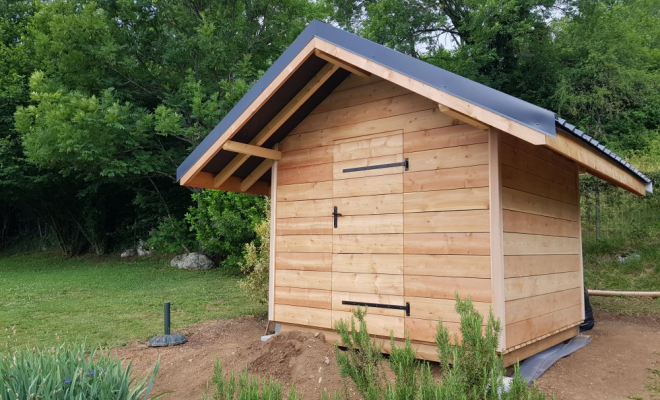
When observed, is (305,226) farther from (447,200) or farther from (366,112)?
(447,200)

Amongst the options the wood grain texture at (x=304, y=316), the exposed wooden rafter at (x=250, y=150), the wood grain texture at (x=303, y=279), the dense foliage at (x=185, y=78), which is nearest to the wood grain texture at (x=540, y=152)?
the wood grain texture at (x=303, y=279)

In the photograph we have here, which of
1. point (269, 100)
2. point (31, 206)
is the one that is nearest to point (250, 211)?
point (269, 100)

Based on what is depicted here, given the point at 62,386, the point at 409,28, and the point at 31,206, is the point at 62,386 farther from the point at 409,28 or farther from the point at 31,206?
the point at 31,206

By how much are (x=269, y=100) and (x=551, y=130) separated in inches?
118

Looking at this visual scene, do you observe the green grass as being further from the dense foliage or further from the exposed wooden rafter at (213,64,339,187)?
the exposed wooden rafter at (213,64,339,187)

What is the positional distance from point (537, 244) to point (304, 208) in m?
2.61

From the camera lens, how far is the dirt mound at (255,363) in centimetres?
421

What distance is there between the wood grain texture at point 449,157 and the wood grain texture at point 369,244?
0.75 metres

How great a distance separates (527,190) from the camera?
16.3 feet

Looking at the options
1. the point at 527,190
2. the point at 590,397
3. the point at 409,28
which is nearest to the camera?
the point at 590,397

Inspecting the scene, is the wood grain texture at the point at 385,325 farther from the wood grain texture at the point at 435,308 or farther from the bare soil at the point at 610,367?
the bare soil at the point at 610,367

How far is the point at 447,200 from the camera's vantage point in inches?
185

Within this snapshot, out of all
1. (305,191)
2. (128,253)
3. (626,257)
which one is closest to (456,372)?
(305,191)

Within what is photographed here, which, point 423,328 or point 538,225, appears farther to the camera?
point 538,225
